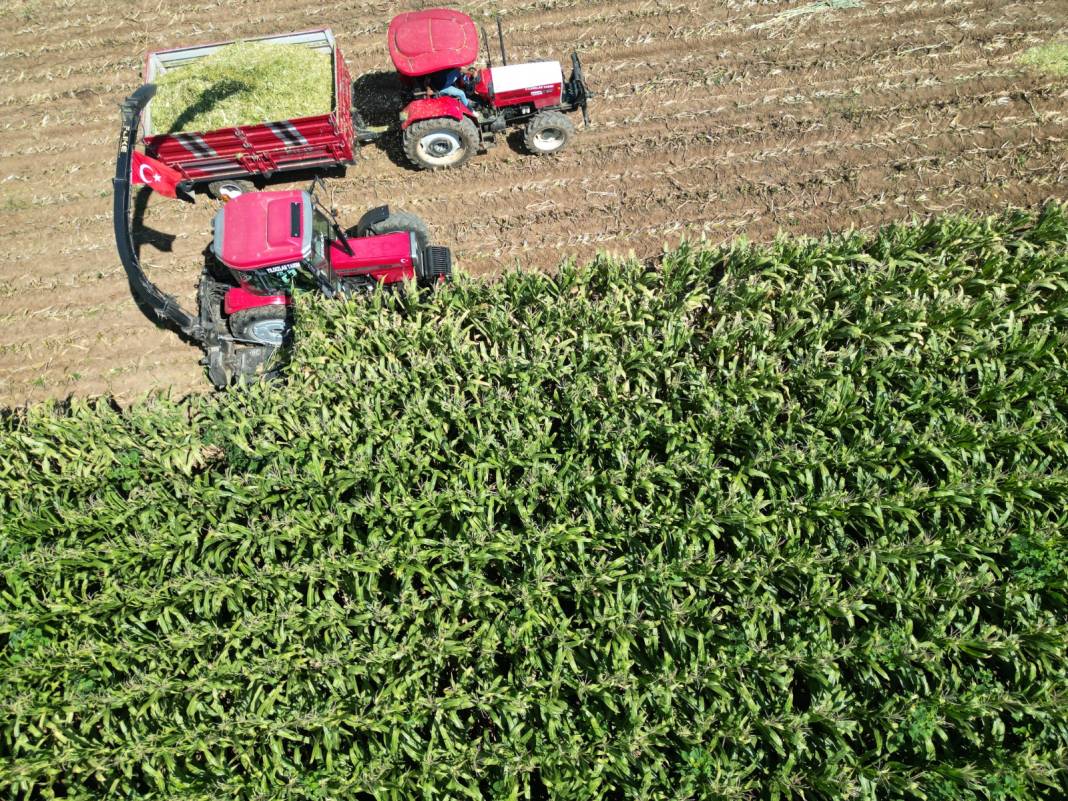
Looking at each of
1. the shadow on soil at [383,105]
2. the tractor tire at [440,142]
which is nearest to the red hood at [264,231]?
the tractor tire at [440,142]

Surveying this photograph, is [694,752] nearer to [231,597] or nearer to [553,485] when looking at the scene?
[553,485]

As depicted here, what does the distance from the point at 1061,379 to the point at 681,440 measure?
13.3 ft

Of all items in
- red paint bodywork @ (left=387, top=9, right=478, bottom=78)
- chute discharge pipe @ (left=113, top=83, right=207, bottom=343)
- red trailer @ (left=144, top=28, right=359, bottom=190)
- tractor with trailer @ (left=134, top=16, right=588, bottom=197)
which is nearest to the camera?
chute discharge pipe @ (left=113, top=83, right=207, bottom=343)

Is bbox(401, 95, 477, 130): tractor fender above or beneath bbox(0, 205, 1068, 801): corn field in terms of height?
above

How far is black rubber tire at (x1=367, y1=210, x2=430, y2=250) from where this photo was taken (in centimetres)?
827

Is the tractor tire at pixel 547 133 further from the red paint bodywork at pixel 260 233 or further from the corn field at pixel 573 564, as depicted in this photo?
the red paint bodywork at pixel 260 233

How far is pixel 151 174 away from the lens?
7.61 meters

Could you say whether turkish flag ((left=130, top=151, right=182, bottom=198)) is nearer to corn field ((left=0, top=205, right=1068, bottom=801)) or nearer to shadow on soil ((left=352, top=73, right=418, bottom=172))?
corn field ((left=0, top=205, right=1068, bottom=801))

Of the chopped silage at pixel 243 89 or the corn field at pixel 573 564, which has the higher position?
the chopped silage at pixel 243 89

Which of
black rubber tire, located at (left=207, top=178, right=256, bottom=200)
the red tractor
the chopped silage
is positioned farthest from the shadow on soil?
black rubber tire, located at (left=207, top=178, right=256, bottom=200)

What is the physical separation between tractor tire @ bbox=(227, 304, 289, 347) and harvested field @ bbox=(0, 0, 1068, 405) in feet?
3.80

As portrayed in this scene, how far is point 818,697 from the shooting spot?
5.15 meters

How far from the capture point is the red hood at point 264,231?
695 centimetres

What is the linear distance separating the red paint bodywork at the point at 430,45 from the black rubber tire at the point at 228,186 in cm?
288
